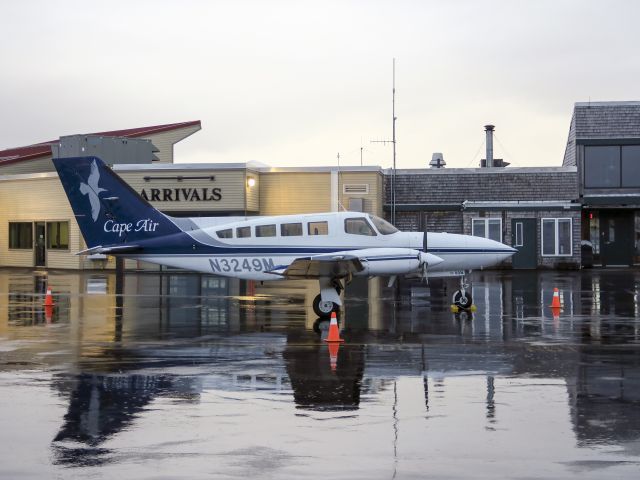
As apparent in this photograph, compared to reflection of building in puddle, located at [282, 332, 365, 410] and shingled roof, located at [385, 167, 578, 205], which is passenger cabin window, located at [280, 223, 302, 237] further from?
shingled roof, located at [385, 167, 578, 205]

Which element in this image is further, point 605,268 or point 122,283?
point 605,268

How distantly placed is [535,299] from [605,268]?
1950cm

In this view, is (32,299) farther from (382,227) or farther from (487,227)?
(487,227)

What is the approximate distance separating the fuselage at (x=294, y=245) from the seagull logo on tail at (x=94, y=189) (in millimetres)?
1956

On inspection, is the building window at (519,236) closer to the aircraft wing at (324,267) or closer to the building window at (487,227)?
the building window at (487,227)

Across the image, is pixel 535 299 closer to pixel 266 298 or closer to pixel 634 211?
pixel 266 298

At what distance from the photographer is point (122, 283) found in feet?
111

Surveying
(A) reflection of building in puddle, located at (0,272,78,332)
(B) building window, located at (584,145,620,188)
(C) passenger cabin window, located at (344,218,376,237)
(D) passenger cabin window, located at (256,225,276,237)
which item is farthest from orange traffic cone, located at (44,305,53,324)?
(B) building window, located at (584,145,620,188)

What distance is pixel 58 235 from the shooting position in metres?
44.5

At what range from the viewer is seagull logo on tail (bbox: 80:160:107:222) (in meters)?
22.2

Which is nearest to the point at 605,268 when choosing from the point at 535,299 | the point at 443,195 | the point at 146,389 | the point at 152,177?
the point at 443,195

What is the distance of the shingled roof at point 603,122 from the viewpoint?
43344mm

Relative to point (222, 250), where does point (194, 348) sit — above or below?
below

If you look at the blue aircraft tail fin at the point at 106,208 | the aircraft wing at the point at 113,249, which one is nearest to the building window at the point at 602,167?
the blue aircraft tail fin at the point at 106,208
